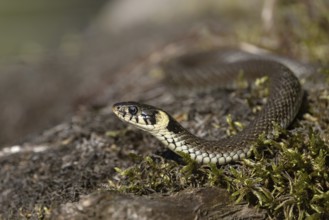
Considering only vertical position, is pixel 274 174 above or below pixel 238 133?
below

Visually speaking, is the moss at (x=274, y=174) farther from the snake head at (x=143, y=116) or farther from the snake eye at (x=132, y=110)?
the snake eye at (x=132, y=110)

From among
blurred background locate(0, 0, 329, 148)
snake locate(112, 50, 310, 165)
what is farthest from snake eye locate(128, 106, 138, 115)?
blurred background locate(0, 0, 329, 148)

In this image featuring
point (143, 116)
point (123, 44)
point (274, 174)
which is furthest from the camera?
point (123, 44)

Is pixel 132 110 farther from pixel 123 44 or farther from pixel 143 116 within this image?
pixel 123 44

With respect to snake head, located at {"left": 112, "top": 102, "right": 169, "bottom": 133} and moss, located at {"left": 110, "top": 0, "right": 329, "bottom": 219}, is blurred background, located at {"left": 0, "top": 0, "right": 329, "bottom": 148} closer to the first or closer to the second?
snake head, located at {"left": 112, "top": 102, "right": 169, "bottom": 133}

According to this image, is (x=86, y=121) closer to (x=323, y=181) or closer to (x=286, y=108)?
(x=286, y=108)

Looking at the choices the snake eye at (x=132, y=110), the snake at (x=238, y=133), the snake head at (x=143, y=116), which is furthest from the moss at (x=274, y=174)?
the snake eye at (x=132, y=110)

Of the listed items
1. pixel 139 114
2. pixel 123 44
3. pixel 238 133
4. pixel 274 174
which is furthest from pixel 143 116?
pixel 123 44
